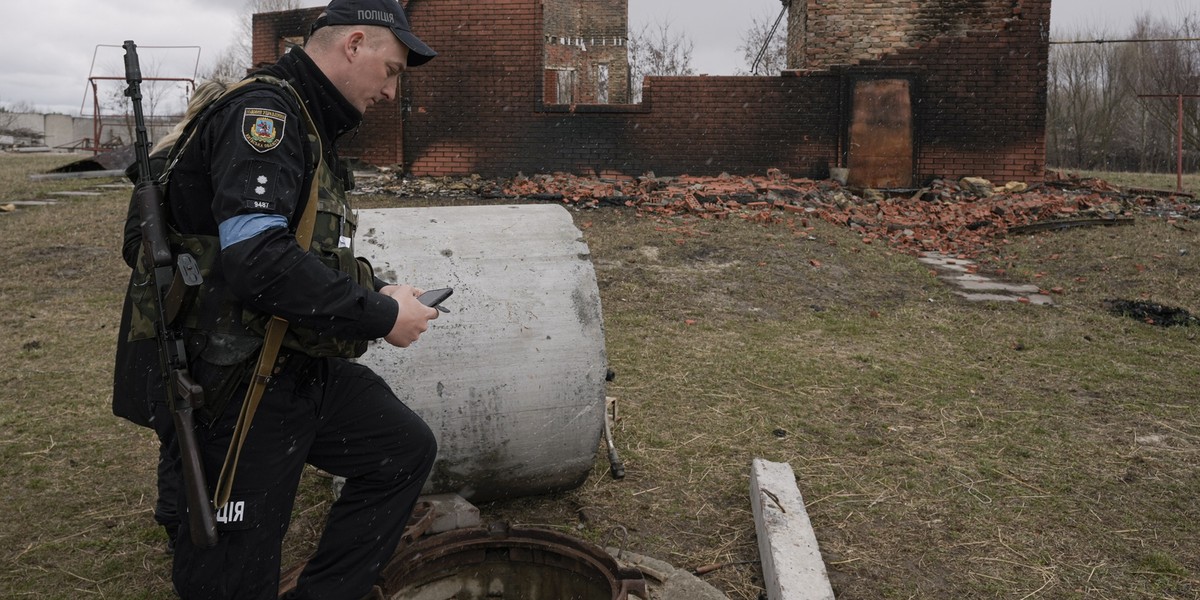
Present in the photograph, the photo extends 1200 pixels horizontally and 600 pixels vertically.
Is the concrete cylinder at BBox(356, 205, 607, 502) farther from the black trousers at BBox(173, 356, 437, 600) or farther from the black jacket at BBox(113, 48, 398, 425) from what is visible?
the black jacket at BBox(113, 48, 398, 425)

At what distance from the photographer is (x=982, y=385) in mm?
5262

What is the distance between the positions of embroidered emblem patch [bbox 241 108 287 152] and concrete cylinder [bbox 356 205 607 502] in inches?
Result: 48.4

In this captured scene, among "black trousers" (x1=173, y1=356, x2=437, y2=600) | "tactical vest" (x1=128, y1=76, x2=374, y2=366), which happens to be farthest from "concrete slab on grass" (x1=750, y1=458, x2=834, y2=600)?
"tactical vest" (x1=128, y1=76, x2=374, y2=366)

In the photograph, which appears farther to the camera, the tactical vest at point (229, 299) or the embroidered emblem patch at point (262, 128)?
the tactical vest at point (229, 299)

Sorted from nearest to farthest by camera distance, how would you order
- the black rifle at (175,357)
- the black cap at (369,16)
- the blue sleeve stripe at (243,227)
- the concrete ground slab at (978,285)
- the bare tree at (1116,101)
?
the blue sleeve stripe at (243,227), the black rifle at (175,357), the black cap at (369,16), the concrete ground slab at (978,285), the bare tree at (1116,101)

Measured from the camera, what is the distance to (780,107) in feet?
43.2

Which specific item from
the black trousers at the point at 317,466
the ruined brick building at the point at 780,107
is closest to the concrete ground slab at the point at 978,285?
the ruined brick building at the point at 780,107

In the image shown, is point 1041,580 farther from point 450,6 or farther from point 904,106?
point 450,6

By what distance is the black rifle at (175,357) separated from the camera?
2043 millimetres

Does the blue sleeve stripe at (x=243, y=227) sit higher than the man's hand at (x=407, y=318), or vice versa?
the blue sleeve stripe at (x=243, y=227)

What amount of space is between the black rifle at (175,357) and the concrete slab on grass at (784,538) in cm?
173

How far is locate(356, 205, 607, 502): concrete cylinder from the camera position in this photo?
3.18 meters

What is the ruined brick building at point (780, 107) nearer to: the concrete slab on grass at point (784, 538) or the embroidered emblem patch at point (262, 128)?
the concrete slab on grass at point (784, 538)

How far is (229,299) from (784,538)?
205cm
